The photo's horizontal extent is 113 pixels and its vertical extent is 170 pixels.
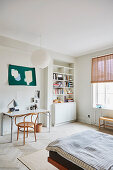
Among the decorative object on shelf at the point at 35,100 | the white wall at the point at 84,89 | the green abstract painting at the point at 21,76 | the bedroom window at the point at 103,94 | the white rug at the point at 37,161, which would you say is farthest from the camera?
the white wall at the point at 84,89

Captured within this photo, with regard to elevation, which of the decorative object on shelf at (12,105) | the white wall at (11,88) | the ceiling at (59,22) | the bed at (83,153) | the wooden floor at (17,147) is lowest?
the wooden floor at (17,147)

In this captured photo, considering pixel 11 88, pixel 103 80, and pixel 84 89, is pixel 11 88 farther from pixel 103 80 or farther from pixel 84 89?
pixel 103 80

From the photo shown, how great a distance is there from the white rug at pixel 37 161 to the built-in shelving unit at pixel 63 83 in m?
2.53

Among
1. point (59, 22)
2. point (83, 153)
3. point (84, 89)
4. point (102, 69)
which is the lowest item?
point (83, 153)

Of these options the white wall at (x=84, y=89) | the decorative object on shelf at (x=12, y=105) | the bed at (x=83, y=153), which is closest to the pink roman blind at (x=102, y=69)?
the white wall at (x=84, y=89)

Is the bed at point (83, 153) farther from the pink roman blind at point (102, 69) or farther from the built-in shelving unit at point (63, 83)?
the built-in shelving unit at point (63, 83)

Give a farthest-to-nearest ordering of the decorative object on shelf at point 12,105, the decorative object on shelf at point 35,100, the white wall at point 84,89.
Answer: the white wall at point 84,89 < the decorative object on shelf at point 35,100 < the decorative object on shelf at point 12,105

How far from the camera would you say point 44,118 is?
466 cm

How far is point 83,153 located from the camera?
171 centimetres

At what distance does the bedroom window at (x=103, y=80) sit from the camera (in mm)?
4379

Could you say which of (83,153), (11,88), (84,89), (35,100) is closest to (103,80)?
(84,89)

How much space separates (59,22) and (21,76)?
77.0 inches

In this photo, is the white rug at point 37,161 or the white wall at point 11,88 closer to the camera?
the white rug at point 37,161

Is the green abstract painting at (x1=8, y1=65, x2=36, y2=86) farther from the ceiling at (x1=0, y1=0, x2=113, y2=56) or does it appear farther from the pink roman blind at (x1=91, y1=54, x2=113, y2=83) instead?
the pink roman blind at (x1=91, y1=54, x2=113, y2=83)
